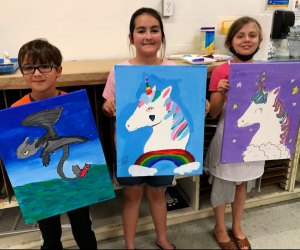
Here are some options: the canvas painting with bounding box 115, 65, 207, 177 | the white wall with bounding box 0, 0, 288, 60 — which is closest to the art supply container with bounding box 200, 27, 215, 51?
the white wall with bounding box 0, 0, 288, 60

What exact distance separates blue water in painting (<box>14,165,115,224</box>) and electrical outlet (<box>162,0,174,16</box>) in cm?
107

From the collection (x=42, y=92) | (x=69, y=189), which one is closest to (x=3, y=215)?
(x=69, y=189)

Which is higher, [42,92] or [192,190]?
[42,92]

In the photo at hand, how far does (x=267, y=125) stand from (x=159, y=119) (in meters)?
0.47

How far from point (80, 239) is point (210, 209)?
2.47 ft

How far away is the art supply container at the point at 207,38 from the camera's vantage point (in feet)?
5.95

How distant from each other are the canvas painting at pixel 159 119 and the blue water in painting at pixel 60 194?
10cm

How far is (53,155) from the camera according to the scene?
105cm

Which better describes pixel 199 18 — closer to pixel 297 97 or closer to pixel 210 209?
pixel 297 97

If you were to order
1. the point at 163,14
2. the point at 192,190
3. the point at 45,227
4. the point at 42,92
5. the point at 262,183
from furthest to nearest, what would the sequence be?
the point at 262,183, the point at 163,14, the point at 192,190, the point at 45,227, the point at 42,92

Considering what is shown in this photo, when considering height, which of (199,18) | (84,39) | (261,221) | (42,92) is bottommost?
(261,221)

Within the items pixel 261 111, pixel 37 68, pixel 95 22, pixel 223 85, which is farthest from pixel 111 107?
pixel 95 22

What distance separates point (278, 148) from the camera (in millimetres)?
1274

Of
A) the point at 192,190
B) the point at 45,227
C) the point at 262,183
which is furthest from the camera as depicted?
the point at 262,183
